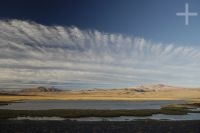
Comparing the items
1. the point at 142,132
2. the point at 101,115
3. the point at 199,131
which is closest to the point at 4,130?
the point at 142,132

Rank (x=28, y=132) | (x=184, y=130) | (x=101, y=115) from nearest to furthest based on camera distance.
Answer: (x=28, y=132)
(x=184, y=130)
(x=101, y=115)

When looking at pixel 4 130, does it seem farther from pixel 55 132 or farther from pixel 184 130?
pixel 184 130

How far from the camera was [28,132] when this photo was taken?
31578 millimetres

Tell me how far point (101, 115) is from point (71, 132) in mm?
24380

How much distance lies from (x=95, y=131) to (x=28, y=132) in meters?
5.95

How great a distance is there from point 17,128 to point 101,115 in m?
23.2

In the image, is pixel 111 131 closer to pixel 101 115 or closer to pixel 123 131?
pixel 123 131

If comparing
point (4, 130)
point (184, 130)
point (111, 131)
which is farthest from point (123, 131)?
point (4, 130)

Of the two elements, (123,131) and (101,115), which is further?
(101,115)

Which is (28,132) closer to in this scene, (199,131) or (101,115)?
(199,131)

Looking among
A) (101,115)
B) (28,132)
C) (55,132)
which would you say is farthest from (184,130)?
(101,115)

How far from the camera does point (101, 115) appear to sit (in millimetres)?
56094

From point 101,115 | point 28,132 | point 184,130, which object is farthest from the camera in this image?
point 101,115

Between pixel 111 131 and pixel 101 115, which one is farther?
pixel 101 115
